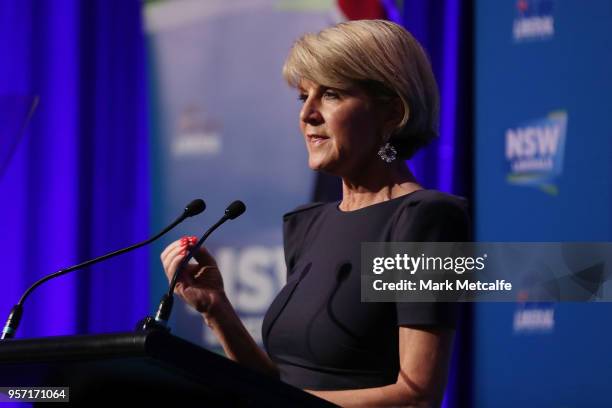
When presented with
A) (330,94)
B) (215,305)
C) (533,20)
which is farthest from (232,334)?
(533,20)

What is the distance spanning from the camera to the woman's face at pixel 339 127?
1555mm

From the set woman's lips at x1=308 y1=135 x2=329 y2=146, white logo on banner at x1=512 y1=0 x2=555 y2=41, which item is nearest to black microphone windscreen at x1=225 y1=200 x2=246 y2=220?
woman's lips at x1=308 y1=135 x2=329 y2=146

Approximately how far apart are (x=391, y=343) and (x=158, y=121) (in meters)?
2.47

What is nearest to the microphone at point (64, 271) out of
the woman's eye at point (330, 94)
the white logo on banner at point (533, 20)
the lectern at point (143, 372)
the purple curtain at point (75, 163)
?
the lectern at point (143, 372)

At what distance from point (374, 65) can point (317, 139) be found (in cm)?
17

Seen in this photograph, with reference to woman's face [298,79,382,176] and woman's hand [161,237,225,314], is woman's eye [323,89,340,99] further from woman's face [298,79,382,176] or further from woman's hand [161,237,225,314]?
woman's hand [161,237,225,314]

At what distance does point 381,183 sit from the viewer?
1603 mm

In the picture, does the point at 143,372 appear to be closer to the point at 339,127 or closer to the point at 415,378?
the point at 415,378

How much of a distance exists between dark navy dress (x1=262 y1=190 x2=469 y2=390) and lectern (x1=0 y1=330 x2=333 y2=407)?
0.36m

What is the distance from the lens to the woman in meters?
1.37

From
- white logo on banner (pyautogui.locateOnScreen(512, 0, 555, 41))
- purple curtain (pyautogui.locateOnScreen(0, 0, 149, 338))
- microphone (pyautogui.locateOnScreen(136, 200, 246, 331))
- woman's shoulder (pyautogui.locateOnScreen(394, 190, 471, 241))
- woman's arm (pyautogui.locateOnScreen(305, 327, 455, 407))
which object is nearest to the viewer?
microphone (pyautogui.locateOnScreen(136, 200, 246, 331))

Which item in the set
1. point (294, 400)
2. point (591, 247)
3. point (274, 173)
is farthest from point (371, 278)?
point (274, 173)

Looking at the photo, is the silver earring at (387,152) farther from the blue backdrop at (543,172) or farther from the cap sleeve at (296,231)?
the blue backdrop at (543,172)

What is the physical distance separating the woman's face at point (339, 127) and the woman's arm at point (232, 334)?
0.30m
